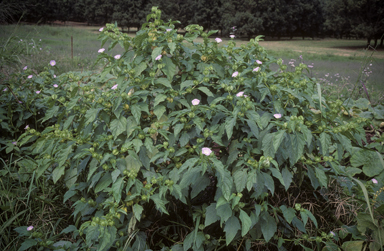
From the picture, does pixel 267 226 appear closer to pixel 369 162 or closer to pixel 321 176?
pixel 321 176

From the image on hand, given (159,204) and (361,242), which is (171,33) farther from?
(361,242)

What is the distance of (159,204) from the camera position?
55.2 inches

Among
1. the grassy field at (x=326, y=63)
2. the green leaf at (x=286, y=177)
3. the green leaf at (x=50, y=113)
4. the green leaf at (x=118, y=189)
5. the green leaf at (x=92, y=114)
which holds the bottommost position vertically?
the grassy field at (x=326, y=63)

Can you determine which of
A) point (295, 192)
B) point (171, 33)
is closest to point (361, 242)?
point (295, 192)

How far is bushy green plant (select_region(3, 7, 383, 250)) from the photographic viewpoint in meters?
1.39

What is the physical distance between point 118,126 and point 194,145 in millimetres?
471

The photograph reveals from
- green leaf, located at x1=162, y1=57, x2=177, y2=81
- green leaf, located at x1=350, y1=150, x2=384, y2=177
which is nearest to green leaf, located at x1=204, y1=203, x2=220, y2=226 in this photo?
green leaf, located at x1=162, y1=57, x2=177, y2=81

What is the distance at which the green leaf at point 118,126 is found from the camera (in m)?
1.50

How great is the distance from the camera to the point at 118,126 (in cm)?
152

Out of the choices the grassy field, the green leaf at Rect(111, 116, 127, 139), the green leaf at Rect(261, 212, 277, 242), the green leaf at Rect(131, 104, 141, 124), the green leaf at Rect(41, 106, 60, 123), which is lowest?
the grassy field

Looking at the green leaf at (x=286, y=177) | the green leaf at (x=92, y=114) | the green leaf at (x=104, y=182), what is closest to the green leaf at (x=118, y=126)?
the green leaf at (x=92, y=114)

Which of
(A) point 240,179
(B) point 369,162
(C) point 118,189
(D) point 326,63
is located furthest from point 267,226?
(D) point 326,63

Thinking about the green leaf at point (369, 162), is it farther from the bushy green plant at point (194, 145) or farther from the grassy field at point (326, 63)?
the bushy green plant at point (194, 145)

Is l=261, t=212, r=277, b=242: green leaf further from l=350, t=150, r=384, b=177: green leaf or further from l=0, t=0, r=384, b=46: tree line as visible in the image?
l=0, t=0, r=384, b=46: tree line
